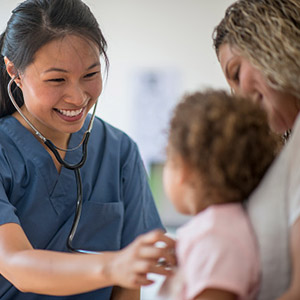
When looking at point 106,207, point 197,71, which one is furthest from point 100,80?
point 197,71

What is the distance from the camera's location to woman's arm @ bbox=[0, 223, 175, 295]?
2.69 feet

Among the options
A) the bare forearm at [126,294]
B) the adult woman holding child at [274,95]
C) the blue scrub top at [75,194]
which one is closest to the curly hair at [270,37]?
the adult woman holding child at [274,95]

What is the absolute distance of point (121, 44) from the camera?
14.4ft

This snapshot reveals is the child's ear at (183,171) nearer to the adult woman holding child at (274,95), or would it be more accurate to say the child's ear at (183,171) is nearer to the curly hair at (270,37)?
the adult woman holding child at (274,95)

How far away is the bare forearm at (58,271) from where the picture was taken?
926 millimetres

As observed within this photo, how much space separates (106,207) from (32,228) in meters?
0.23

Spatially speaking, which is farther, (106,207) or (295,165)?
(106,207)

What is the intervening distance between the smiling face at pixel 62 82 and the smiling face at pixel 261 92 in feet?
1.40

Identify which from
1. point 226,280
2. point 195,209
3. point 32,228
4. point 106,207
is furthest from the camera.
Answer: point 106,207

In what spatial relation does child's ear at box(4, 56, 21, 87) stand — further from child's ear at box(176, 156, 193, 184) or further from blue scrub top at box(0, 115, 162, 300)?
child's ear at box(176, 156, 193, 184)

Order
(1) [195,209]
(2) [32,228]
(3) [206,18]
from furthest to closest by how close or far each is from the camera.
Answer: (3) [206,18], (2) [32,228], (1) [195,209]

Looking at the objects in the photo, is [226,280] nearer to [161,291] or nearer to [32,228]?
[161,291]

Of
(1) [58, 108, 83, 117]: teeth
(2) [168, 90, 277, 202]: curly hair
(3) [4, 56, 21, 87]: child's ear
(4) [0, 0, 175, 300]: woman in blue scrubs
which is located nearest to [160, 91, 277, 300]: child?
(2) [168, 90, 277, 202]: curly hair

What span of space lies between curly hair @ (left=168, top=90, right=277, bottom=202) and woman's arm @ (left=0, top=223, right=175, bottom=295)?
0.14 m
